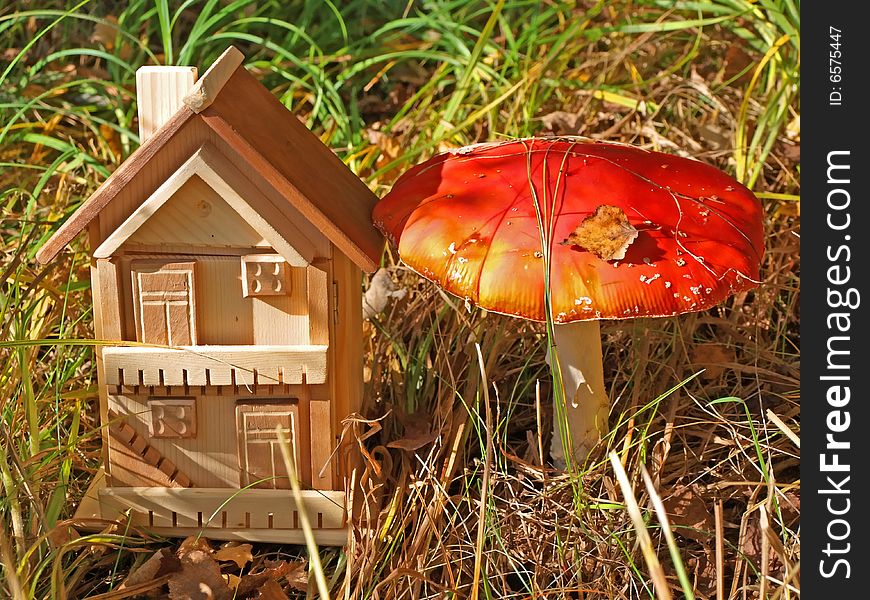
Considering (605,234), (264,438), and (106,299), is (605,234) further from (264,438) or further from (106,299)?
(106,299)

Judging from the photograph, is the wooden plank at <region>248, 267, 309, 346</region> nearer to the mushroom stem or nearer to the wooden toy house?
the wooden toy house

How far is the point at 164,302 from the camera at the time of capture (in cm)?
193

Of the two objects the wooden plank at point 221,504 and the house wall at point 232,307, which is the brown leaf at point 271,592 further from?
the house wall at point 232,307

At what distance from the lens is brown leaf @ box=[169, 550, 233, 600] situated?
1.92 m

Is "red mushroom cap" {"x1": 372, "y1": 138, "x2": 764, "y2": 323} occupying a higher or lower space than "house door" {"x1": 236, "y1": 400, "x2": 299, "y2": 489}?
higher

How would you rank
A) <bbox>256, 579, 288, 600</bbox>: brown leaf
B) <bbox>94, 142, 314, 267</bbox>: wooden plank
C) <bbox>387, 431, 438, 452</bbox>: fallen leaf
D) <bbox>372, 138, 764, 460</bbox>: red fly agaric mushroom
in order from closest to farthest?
<bbox>372, 138, 764, 460</bbox>: red fly agaric mushroom < <bbox>94, 142, 314, 267</bbox>: wooden plank < <bbox>256, 579, 288, 600</bbox>: brown leaf < <bbox>387, 431, 438, 452</bbox>: fallen leaf

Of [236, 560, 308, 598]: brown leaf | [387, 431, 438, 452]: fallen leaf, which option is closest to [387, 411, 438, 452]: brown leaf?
[387, 431, 438, 452]: fallen leaf

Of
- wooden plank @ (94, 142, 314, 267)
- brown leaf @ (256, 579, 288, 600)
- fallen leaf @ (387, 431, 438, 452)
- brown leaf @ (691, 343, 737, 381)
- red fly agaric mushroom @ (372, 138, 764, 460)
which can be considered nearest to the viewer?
red fly agaric mushroom @ (372, 138, 764, 460)

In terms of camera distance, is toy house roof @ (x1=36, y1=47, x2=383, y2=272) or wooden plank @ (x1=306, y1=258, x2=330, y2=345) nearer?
toy house roof @ (x1=36, y1=47, x2=383, y2=272)

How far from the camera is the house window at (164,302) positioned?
191cm

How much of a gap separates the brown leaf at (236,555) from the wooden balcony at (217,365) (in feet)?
1.31

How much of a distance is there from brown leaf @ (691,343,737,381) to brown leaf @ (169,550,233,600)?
1427mm

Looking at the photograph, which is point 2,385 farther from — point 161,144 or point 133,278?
point 161,144

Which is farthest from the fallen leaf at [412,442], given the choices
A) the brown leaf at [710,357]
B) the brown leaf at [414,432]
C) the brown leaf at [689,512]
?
the brown leaf at [710,357]
